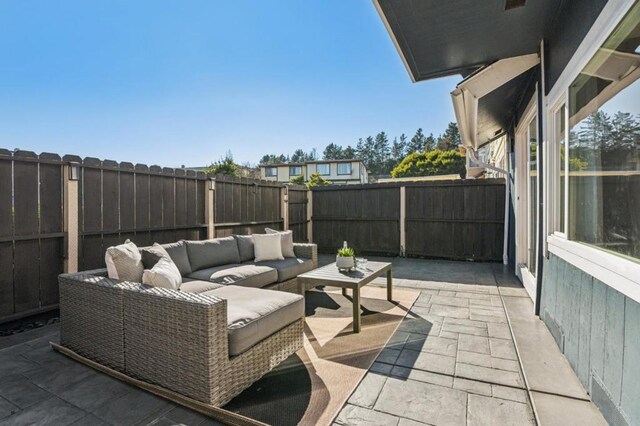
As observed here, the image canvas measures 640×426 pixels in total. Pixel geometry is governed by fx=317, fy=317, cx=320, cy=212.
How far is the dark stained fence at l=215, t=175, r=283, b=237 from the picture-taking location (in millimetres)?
5805

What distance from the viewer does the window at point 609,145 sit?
1563mm

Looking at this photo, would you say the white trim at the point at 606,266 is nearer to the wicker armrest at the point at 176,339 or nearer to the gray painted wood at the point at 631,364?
the gray painted wood at the point at 631,364

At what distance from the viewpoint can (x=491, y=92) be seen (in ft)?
14.2

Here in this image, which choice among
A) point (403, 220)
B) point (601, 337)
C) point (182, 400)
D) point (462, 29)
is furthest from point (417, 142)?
point (182, 400)

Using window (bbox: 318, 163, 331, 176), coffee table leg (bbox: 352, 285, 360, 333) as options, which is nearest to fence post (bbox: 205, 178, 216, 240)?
coffee table leg (bbox: 352, 285, 360, 333)

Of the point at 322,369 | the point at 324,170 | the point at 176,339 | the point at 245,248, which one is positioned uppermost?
the point at 324,170

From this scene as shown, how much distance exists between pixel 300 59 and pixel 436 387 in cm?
735

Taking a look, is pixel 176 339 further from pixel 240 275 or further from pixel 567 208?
pixel 567 208

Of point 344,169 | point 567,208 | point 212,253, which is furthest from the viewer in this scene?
point 344,169

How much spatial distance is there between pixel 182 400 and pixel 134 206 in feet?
10.5

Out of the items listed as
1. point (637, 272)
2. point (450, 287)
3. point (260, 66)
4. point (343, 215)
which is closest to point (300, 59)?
→ point (260, 66)

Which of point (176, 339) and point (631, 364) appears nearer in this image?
point (631, 364)

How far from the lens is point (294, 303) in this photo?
268cm

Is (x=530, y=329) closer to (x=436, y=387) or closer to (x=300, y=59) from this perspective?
(x=436, y=387)
